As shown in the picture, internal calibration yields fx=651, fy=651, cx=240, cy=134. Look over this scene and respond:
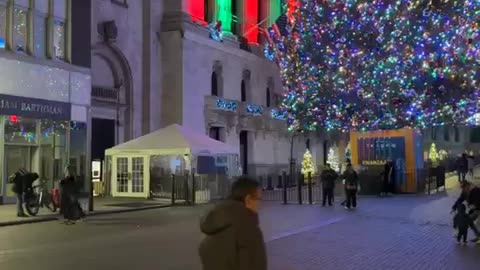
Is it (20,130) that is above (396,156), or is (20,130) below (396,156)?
above

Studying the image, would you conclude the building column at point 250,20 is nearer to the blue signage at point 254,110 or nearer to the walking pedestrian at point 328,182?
the blue signage at point 254,110

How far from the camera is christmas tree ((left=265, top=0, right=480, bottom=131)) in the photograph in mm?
26859

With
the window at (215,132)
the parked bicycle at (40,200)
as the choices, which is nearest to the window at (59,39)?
the parked bicycle at (40,200)

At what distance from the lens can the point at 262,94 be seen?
148 feet

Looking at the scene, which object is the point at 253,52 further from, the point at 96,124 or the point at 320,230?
the point at 320,230

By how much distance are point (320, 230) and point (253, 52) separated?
29.1 meters

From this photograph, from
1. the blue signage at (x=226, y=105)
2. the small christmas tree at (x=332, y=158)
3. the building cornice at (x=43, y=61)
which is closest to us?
the building cornice at (x=43, y=61)

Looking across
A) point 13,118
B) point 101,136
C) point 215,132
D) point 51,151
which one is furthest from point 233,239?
point 215,132

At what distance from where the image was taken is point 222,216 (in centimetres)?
429

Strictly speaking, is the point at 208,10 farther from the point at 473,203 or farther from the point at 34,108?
the point at 473,203

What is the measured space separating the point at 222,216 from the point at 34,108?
74.9 ft

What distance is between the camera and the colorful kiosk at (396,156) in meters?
29.8

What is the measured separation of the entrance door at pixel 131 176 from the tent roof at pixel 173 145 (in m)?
0.45

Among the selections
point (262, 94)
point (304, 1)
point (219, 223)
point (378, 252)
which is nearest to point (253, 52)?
point (262, 94)
